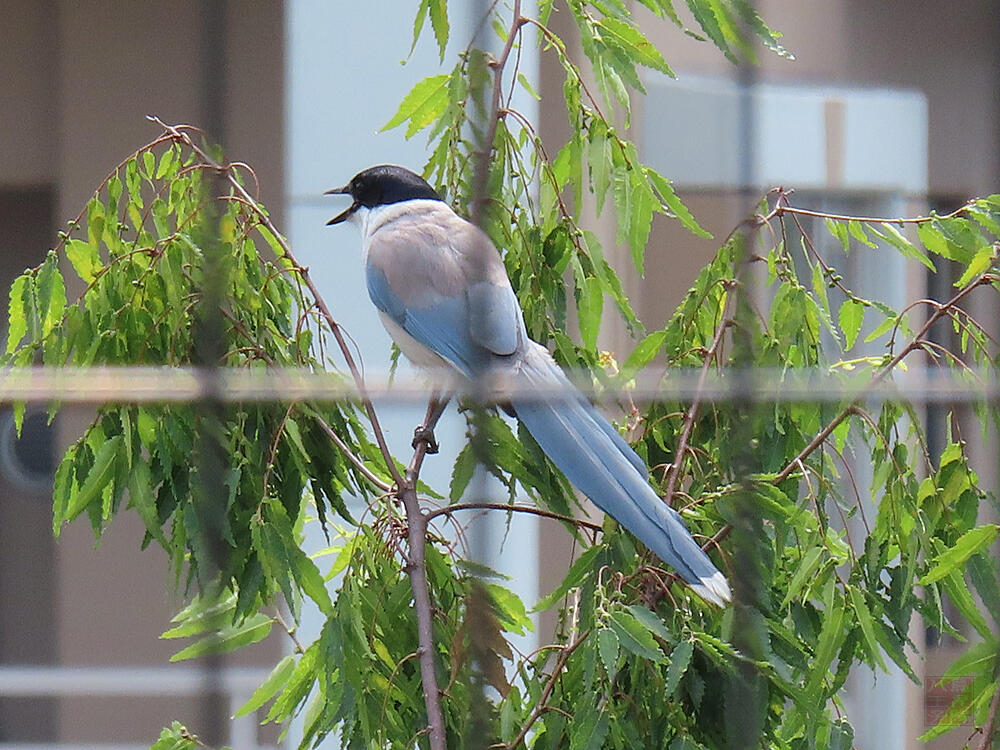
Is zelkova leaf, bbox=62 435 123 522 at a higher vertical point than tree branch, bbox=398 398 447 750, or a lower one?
higher

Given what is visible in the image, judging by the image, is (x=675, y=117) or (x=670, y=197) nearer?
(x=670, y=197)

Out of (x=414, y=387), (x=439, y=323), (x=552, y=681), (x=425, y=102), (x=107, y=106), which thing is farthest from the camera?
(x=107, y=106)

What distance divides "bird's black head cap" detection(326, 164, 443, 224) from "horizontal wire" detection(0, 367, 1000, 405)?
201 millimetres

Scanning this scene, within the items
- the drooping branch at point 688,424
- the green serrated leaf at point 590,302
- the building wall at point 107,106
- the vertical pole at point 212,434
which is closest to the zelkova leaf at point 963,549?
the drooping branch at point 688,424

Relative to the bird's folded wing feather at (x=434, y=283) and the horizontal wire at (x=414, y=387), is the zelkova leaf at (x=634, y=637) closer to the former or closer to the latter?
the horizontal wire at (x=414, y=387)

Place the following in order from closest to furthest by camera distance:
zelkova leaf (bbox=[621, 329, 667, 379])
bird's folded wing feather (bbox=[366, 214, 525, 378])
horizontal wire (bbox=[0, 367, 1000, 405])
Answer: horizontal wire (bbox=[0, 367, 1000, 405]) < zelkova leaf (bbox=[621, 329, 667, 379]) < bird's folded wing feather (bbox=[366, 214, 525, 378])

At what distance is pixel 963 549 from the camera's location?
28.6 inches

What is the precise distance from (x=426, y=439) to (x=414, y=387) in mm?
190

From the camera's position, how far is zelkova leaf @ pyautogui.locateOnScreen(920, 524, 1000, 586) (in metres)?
0.72

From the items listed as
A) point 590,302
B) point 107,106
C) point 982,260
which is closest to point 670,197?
point 590,302

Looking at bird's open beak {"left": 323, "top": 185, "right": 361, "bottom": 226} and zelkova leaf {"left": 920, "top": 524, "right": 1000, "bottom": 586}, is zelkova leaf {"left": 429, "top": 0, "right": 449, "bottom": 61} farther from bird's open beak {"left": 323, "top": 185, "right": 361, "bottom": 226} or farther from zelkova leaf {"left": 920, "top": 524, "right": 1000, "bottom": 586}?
zelkova leaf {"left": 920, "top": 524, "right": 1000, "bottom": 586}

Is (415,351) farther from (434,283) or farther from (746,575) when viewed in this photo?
(746,575)

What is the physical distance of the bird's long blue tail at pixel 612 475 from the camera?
755 millimetres

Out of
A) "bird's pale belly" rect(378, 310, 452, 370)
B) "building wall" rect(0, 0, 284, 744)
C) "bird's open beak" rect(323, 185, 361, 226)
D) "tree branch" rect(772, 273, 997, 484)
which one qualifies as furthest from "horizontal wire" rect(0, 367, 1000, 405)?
"building wall" rect(0, 0, 284, 744)
